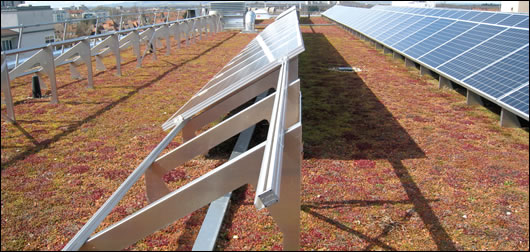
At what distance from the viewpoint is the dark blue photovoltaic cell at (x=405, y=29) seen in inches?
705

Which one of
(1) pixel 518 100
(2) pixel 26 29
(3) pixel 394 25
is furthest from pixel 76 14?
(1) pixel 518 100

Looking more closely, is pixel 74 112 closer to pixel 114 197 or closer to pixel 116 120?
pixel 116 120

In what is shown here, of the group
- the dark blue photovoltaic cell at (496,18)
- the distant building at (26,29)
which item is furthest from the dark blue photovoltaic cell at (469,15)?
the distant building at (26,29)

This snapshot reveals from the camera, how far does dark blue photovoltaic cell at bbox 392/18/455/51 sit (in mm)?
15648

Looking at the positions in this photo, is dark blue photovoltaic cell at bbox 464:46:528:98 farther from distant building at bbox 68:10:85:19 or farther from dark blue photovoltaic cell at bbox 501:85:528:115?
distant building at bbox 68:10:85:19

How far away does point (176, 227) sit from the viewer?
448 cm

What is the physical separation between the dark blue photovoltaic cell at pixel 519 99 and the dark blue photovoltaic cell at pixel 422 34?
25.5ft

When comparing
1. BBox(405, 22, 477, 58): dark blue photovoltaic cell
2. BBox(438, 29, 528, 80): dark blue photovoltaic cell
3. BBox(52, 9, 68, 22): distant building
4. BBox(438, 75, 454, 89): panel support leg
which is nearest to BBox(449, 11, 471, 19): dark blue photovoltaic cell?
BBox(405, 22, 477, 58): dark blue photovoltaic cell

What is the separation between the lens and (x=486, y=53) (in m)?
10.5

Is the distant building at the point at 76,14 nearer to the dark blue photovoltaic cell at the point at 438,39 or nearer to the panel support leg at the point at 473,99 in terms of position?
the dark blue photovoltaic cell at the point at 438,39

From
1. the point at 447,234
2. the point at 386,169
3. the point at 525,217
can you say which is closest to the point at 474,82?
the point at 386,169

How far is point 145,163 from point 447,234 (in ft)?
10.2

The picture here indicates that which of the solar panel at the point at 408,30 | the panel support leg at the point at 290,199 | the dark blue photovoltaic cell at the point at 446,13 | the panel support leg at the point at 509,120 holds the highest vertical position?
the dark blue photovoltaic cell at the point at 446,13

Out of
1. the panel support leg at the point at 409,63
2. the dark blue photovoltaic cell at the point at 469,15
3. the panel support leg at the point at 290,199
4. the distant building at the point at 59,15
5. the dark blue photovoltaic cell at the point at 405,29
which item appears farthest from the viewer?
the dark blue photovoltaic cell at the point at 405,29
